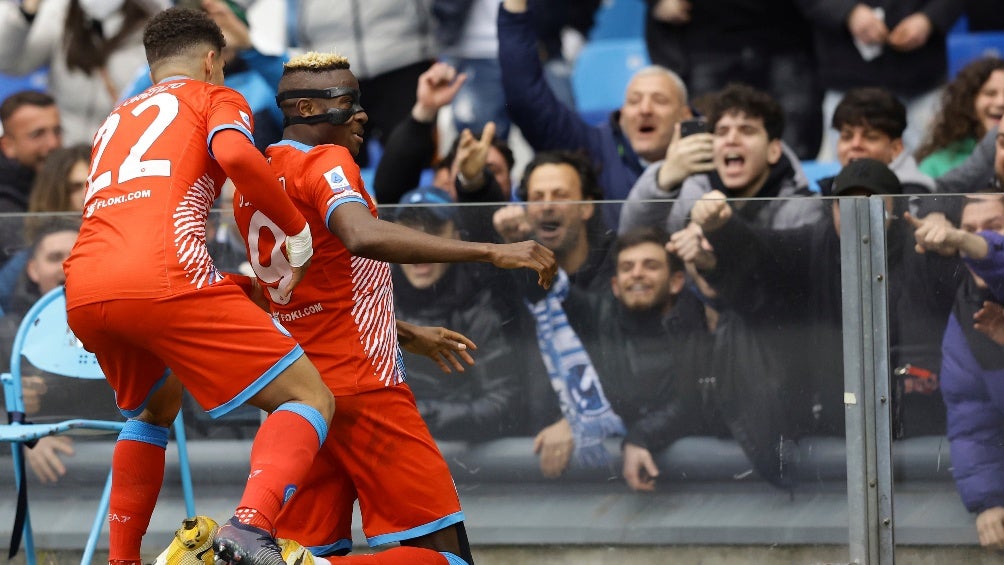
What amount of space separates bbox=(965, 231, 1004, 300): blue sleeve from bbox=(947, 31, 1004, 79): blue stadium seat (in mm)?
2427

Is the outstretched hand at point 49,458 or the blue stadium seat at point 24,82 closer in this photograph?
the outstretched hand at point 49,458

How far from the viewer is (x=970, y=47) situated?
302 inches

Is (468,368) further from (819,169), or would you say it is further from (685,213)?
(819,169)

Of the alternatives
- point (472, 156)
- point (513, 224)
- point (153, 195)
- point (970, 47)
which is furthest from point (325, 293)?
point (970, 47)

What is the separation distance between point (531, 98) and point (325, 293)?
11.0 ft

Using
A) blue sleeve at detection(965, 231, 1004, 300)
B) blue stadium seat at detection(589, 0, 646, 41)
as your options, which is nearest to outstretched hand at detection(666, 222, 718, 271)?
blue sleeve at detection(965, 231, 1004, 300)

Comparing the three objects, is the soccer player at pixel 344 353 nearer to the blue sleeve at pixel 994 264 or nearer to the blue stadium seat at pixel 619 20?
the blue sleeve at pixel 994 264

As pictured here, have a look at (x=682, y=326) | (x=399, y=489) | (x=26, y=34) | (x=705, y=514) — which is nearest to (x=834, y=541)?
(x=705, y=514)

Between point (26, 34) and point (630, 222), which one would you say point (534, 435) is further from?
point (26, 34)

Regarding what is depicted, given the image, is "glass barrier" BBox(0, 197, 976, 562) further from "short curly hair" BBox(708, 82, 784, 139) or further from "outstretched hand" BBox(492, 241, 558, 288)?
"outstretched hand" BBox(492, 241, 558, 288)

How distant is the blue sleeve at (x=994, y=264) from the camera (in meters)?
5.33

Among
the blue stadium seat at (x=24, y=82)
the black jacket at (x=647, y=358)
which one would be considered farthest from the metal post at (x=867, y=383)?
the blue stadium seat at (x=24, y=82)

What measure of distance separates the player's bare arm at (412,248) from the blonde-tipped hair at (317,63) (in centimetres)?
57

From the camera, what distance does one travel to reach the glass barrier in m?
5.47
